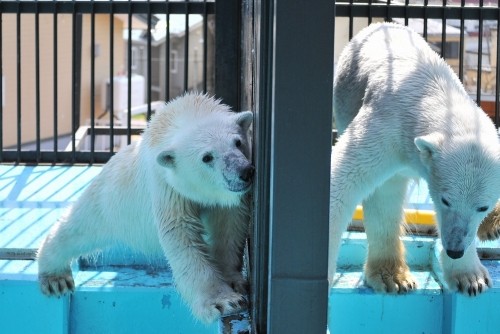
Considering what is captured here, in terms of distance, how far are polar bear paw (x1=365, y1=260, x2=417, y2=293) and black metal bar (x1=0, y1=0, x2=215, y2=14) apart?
195 cm

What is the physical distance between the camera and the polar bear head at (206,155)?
2.84 m

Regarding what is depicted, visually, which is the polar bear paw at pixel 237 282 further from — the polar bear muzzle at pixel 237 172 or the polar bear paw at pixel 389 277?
the polar bear paw at pixel 389 277

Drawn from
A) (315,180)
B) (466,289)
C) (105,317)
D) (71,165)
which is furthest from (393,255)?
(71,165)

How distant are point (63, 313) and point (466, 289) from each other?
159 centimetres

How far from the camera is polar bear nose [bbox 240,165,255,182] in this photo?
2770 millimetres

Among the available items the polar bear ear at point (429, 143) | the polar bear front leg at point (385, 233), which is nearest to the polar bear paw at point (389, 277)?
the polar bear front leg at point (385, 233)

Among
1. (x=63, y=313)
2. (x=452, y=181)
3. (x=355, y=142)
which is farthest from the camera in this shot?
(x=63, y=313)

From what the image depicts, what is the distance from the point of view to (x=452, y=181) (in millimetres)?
2977

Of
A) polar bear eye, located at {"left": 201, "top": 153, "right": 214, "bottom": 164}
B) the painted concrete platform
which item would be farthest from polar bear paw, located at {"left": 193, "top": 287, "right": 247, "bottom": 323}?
the painted concrete platform

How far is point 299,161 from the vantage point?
2088 millimetres

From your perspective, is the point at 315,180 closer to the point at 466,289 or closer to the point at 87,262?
the point at 466,289

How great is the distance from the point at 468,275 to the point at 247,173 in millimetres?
1168

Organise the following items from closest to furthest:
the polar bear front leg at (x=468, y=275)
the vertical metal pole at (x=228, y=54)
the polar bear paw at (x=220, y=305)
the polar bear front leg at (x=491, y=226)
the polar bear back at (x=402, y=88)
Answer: the polar bear paw at (x=220, y=305) < the polar bear back at (x=402, y=88) < the polar bear front leg at (x=468, y=275) < the polar bear front leg at (x=491, y=226) < the vertical metal pole at (x=228, y=54)

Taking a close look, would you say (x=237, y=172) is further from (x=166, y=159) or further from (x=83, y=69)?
(x=83, y=69)
